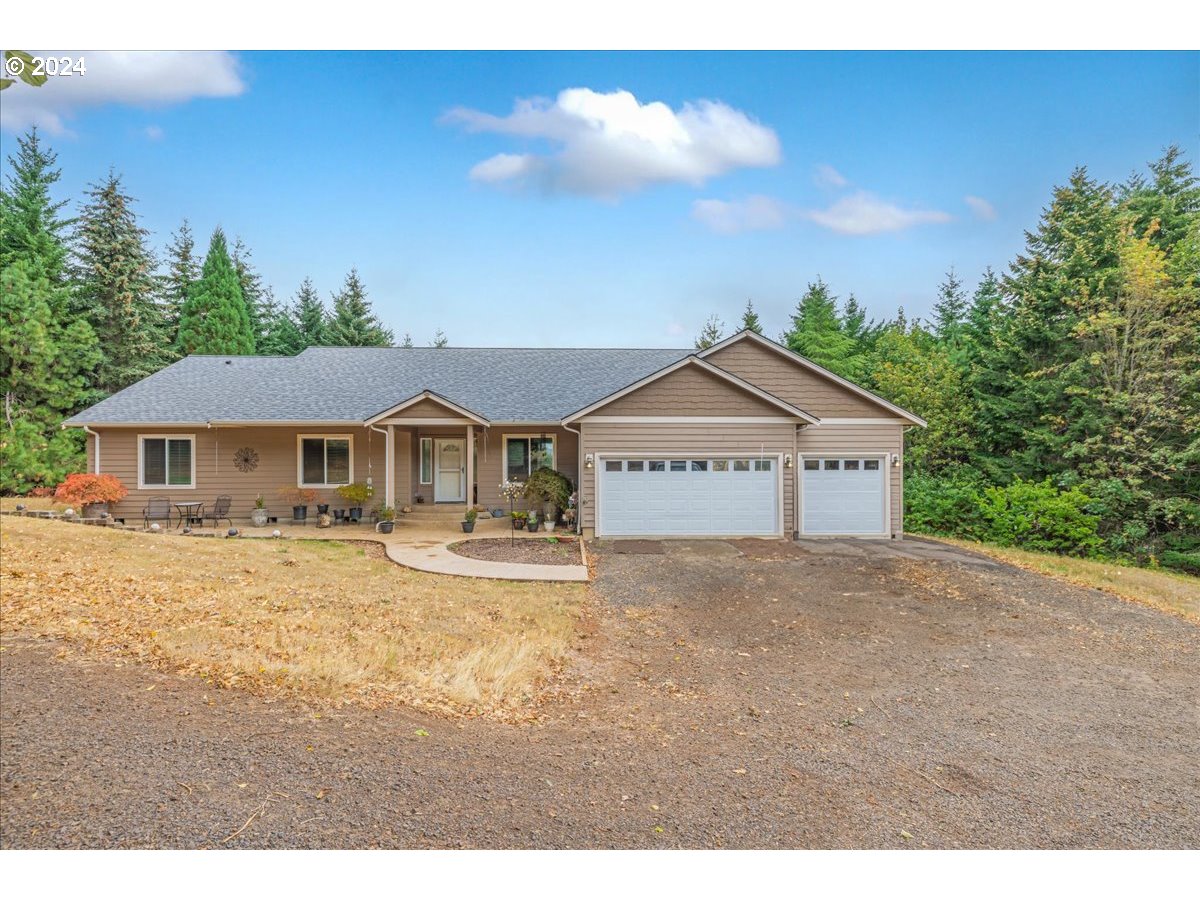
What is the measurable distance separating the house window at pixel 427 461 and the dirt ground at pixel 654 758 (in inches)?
427

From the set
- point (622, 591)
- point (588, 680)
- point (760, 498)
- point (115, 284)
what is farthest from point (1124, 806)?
point (115, 284)

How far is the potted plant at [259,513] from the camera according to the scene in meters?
13.3

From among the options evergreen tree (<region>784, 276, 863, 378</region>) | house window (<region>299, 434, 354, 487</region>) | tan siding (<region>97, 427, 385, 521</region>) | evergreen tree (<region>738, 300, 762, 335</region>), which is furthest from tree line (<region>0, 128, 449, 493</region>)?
evergreen tree (<region>738, 300, 762, 335</region>)

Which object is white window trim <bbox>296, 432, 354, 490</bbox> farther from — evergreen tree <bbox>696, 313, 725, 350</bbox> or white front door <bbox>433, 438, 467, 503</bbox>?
evergreen tree <bbox>696, 313, 725, 350</bbox>

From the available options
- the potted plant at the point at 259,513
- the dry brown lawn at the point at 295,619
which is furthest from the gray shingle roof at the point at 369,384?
the dry brown lawn at the point at 295,619

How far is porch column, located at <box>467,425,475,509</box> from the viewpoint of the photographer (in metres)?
14.4

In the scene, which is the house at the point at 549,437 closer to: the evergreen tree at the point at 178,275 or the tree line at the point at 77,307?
the tree line at the point at 77,307

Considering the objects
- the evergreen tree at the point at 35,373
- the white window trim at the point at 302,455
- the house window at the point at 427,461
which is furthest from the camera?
the house window at the point at 427,461

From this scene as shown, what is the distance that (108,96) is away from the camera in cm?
499

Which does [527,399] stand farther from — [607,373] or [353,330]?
[353,330]

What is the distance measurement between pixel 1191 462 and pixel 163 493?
84.8 ft

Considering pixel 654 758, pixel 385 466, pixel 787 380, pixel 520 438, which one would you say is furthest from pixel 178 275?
pixel 654 758

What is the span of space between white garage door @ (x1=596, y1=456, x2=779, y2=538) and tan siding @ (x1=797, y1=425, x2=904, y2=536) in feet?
5.99

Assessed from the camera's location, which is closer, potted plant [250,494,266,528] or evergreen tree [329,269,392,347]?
potted plant [250,494,266,528]
